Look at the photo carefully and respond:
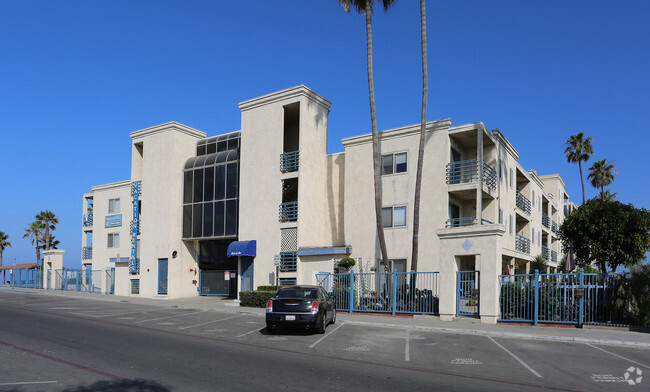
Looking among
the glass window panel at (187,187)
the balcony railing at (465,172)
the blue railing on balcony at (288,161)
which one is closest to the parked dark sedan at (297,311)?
the balcony railing at (465,172)

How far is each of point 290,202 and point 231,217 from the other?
5439 mm

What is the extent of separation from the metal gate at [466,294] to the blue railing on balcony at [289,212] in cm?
1261

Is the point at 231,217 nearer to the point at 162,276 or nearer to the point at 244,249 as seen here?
the point at 244,249

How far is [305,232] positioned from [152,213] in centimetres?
1340

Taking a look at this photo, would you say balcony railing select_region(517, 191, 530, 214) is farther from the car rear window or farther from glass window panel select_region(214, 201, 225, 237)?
the car rear window

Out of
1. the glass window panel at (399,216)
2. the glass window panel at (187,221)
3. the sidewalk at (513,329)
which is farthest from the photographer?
the glass window panel at (187,221)

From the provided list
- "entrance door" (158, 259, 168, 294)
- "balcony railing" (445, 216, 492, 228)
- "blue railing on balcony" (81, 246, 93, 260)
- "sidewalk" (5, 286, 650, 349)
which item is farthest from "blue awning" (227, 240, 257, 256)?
"blue railing on balcony" (81, 246, 93, 260)

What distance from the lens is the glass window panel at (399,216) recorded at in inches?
1147

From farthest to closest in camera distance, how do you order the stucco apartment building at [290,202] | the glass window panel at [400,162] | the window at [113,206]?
the window at [113,206] → the glass window panel at [400,162] → the stucco apartment building at [290,202]

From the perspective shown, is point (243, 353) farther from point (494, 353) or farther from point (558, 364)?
point (558, 364)

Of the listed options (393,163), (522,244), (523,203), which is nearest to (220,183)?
(393,163)

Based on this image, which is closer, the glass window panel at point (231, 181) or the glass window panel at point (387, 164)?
the glass window panel at point (387, 164)

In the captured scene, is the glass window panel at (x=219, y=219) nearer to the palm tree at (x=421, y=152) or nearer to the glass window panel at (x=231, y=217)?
the glass window panel at (x=231, y=217)

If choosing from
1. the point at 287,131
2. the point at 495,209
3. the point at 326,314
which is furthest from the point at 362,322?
the point at 287,131
